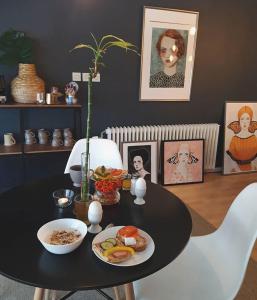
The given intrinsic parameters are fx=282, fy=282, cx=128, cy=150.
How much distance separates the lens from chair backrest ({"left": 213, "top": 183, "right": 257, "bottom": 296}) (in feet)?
3.66

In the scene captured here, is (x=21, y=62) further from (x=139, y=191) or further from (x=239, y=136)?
(x=239, y=136)

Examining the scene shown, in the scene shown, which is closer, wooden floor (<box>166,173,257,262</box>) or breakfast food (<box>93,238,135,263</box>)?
breakfast food (<box>93,238,135,263</box>)

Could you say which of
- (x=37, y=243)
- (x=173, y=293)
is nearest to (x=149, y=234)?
(x=173, y=293)

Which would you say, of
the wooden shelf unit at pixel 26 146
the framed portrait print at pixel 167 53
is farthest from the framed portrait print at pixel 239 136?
the wooden shelf unit at pixel 26 146

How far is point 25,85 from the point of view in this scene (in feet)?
8.38

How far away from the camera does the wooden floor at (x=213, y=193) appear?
2762 mm

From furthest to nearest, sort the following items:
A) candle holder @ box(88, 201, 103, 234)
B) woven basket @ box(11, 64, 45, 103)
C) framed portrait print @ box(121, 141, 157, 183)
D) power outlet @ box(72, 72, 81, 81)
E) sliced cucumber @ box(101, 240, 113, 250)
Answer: framed portrait print @ box(121, 141, 157, 183) → power outlet @ box(72, 72, 81, 81) → woven basket @ box(11, 64, 45, 103) → candle holder @ box(88, 201, 103, 234) → sliced cucumber @ box(101, 240, 113, 250)

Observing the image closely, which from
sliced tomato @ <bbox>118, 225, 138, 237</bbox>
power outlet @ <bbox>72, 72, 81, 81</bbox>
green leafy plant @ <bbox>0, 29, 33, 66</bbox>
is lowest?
sliced tomato @ <bbox>118, 225, 138, 237</bbox>

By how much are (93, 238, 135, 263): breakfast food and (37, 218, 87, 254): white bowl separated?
75 millimetres

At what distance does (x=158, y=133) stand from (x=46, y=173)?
135 cm

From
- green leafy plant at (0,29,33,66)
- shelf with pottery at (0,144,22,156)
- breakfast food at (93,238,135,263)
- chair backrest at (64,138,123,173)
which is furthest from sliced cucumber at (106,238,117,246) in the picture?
green leafy plant at (0,29,33,66)

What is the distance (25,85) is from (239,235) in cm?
217

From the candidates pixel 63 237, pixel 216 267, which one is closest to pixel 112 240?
pixel 63 237

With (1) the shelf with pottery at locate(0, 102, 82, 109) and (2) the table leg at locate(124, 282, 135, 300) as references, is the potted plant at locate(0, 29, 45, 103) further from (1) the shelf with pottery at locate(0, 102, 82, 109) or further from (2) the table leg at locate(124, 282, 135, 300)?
(2) the table leg at locate(124, 282, 135, 300)
